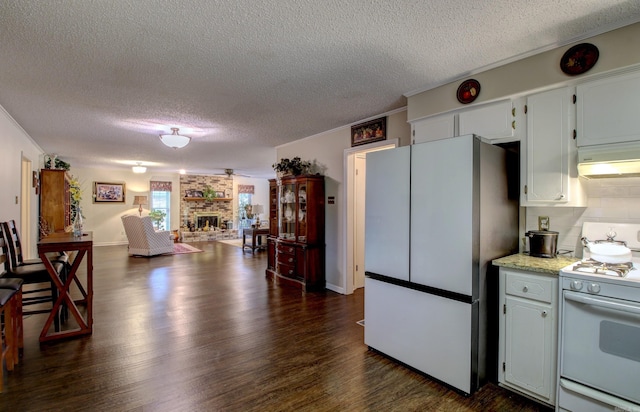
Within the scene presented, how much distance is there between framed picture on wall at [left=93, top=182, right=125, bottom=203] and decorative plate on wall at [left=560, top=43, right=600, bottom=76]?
37.1ft

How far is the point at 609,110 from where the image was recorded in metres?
2.01

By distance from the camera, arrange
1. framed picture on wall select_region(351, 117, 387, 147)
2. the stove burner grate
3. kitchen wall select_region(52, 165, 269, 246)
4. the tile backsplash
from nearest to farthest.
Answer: the stove burner grate, the tile backsplash, framed picture on wall select_region(351, 117, 387, 147), kitchen wall select_region(52, 165, 269, 246)

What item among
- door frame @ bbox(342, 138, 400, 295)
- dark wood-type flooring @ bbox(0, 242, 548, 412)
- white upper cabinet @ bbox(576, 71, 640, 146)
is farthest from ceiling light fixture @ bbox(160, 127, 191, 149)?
white upper cabinet @ bbox(576, 71, 640, 146)

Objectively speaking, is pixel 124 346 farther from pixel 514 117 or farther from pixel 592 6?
pixel 592 6

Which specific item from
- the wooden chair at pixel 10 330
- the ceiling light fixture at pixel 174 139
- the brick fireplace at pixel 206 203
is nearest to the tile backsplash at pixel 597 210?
the wooden chair at pixel 10 330

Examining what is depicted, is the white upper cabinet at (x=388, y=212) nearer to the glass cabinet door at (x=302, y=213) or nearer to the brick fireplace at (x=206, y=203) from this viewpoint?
the glass cabinet door at (x=302, y=213)

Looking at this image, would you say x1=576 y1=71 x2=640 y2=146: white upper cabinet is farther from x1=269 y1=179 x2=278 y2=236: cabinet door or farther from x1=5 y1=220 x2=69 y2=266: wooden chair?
x1=5 y1=220 x2=69 y2=266: wooden chair

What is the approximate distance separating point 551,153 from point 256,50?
7.41 ft

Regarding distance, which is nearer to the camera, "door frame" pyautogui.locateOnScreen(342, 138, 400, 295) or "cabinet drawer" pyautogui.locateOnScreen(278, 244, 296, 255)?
"door frame" pyautogui.locateOnScreen(342, 138, 400, 295)

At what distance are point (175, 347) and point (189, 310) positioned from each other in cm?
101

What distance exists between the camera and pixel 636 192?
2.11 metres

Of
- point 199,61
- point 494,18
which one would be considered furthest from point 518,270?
point 199,61

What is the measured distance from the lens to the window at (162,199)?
10.6 meters

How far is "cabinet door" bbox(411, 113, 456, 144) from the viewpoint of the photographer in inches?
111
